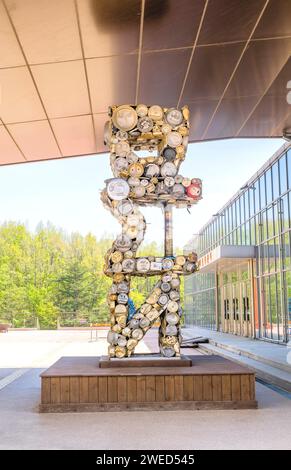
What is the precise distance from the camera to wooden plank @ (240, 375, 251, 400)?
642cm

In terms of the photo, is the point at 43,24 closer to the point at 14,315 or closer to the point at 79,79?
the point at 79,79

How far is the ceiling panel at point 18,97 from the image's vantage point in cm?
708

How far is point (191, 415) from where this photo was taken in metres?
6.00

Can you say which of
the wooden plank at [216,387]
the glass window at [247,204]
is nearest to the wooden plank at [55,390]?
the wooden plank at [216,387]

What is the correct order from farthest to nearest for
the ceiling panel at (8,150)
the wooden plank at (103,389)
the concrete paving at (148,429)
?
the ceiling panel at (8,150)
the wooden plank at (103,389)
the concrete paving at (148,429)

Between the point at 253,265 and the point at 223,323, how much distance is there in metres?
5.49

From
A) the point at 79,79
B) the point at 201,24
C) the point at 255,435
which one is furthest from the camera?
the point at 79,79

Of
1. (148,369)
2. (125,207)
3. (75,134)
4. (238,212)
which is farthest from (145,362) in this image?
(238,212)

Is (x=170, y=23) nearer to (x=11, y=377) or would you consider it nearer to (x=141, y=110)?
(x=141, y=110)

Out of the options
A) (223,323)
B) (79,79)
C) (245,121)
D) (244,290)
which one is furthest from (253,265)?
(79,79)

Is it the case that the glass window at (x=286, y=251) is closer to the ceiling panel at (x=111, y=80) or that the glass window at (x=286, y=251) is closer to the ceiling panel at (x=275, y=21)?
the ceiling panel at (x=111, y=80)

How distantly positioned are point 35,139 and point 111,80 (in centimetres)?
214

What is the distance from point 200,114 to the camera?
362 inches

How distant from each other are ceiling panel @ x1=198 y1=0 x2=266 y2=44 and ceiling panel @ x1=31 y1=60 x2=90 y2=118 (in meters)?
1.75
